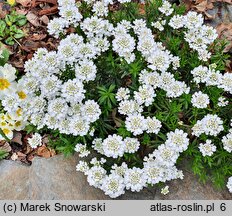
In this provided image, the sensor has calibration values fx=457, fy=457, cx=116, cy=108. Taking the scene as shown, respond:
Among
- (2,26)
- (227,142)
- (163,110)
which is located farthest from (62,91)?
(2,26)

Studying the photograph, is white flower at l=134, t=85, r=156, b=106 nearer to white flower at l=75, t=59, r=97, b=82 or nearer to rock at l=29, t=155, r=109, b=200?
white flower at l=75, t=59, r=97, b=82

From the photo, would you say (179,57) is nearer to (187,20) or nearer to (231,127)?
(187,20)

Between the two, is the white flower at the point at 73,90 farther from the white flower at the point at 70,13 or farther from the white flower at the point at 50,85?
the white flower at the point at 70,13

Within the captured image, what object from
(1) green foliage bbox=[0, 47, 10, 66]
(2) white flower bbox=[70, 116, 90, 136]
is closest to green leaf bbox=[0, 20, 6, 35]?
(1) green foliage bbox=[0, 47, 10, 66]

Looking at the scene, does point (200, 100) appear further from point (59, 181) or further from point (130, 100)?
point (59, 181)

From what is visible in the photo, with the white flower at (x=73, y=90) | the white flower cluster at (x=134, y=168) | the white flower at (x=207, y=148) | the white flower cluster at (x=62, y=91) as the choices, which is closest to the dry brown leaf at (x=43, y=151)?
the white flower cluster at (x=62, y=91)

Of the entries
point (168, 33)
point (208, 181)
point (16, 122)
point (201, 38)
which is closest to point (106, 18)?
point (168, 33)
